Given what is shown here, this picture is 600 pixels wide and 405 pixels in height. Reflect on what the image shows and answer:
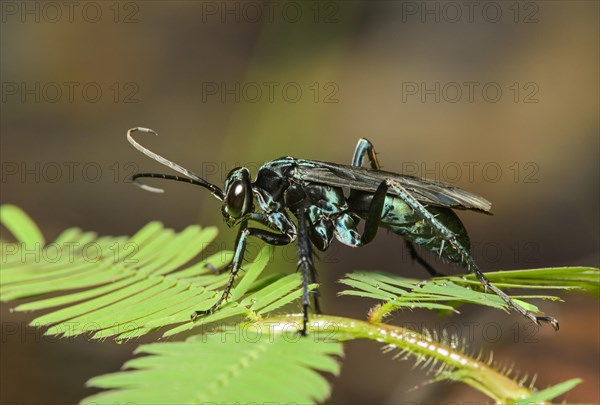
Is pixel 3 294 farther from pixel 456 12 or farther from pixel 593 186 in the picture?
pixel 456 12

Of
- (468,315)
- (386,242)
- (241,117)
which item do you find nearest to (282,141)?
(241,117)

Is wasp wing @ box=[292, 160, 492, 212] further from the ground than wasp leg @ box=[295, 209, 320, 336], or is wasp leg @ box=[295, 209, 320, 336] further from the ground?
wasp wing @ box=[292, 160, 492, 212]

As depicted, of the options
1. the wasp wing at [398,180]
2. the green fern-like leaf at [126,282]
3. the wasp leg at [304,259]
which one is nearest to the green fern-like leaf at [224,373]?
the green fern-like leaf at [126,282]

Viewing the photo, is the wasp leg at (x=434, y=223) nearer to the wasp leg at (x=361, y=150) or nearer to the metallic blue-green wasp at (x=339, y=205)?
the metallic blue-green wasp at (x=339, y=205)

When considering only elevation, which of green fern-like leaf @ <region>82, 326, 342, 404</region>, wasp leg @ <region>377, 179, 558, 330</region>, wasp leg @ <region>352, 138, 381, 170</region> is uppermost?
wasp leg @ <region>352, 138, 381, 170</region>

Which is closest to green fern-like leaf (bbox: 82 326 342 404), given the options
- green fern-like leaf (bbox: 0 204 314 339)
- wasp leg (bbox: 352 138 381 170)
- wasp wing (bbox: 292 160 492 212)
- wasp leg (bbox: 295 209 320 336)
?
green fern-like leaf (bbox: 0 204 314 339)

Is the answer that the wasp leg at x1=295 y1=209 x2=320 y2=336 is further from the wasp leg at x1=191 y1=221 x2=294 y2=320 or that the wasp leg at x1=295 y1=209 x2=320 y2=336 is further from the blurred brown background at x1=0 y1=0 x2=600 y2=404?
the blurred brown background at x1=0 y1=0 x2=600 y2=404

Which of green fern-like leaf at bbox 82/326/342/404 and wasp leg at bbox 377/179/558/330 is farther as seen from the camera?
wasp leg at bbox 377/179/558/330

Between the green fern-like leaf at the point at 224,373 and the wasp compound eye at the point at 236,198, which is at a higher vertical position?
the wasp compound eye at the point at 236,198
